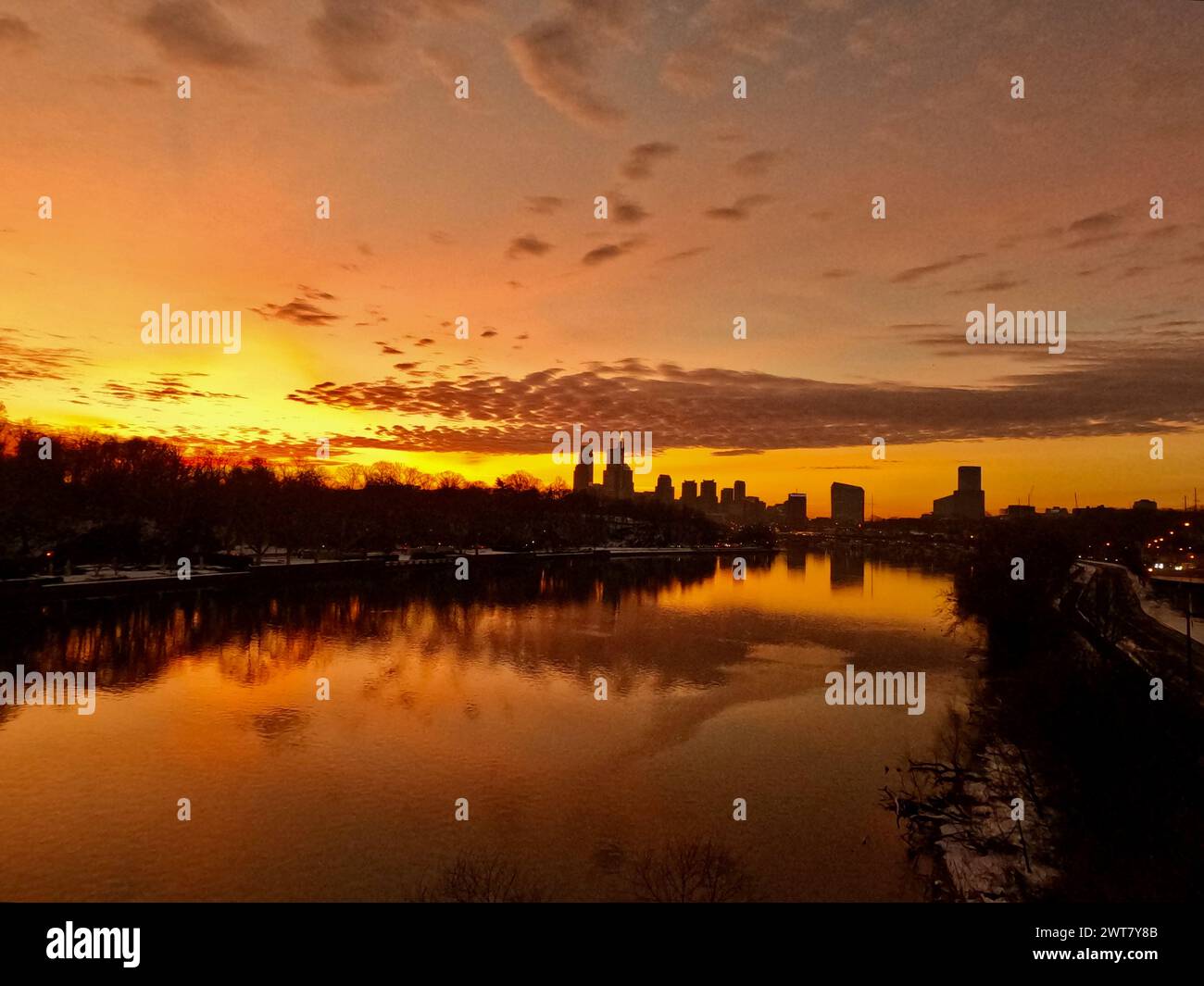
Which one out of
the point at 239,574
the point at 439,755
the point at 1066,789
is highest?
the point at 239,574

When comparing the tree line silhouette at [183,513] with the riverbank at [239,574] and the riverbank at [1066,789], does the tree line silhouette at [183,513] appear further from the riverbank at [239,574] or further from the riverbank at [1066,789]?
the riverbank at [1066,789]

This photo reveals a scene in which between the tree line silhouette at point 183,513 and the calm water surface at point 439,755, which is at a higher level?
the tree line silhouette at point 183,513

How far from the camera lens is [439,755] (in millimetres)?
22547

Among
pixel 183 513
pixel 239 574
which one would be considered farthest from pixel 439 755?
pixel 183 513

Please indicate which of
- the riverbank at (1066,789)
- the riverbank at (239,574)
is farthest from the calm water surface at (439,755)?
the riverbank at (239,574)

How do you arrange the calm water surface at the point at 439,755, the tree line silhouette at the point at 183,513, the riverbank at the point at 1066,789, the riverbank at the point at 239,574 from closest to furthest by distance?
the riverbank at the point at 1066,789 < the calm water surface at the point at 439,755 < the riverbank at the point at 239,574 < the tree line silhouette at the point at 183,513

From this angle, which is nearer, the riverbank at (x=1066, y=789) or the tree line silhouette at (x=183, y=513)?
the riverbank at (x=1066, y=789)

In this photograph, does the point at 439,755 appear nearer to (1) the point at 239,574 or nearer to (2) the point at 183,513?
(1) the point at 239,574

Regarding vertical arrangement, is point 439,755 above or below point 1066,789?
below

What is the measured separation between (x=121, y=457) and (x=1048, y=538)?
3915 inches

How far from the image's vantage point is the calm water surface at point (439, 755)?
15.2 metres

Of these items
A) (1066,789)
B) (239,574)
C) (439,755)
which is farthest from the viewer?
(239,574)

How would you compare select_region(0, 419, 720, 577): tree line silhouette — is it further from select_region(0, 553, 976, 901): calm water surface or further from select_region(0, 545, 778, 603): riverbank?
select_region(0, 553, 976, 901): calm water surface
